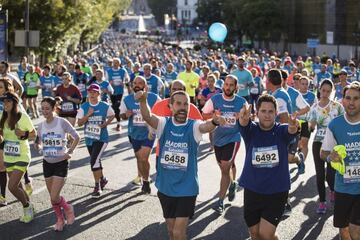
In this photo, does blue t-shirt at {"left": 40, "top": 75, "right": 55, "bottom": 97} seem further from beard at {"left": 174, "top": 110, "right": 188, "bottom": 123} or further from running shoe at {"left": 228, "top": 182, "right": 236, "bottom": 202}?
beard at {"left": 174, "top": 110, "right": 188, "bottom": 123}

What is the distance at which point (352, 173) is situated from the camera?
5164 millimetres

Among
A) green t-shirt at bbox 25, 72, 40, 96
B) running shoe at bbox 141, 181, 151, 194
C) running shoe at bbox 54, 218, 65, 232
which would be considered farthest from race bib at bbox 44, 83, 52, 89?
running shoe at bbox 54, 218, 65, 232

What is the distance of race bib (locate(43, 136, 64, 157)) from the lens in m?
6.88

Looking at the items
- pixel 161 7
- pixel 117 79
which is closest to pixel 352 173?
pixel 117 79

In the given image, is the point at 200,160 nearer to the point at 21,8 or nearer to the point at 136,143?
the point at 136,143

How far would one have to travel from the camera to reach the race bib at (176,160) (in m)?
5.32

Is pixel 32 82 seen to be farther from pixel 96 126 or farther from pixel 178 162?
pixel 178 162

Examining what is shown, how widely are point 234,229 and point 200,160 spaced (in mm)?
4559

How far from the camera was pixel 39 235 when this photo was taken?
22.0ft

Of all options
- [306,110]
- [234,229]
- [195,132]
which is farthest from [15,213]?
[306,110]

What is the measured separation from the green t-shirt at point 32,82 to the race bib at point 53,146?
32.7ft

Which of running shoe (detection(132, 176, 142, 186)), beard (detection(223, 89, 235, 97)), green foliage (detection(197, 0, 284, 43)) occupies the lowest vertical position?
running shoe (detection(132, 176, 142, 186))

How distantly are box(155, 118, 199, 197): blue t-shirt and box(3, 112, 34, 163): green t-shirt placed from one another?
7.55 ft

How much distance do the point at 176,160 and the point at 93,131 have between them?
3.33 meters
